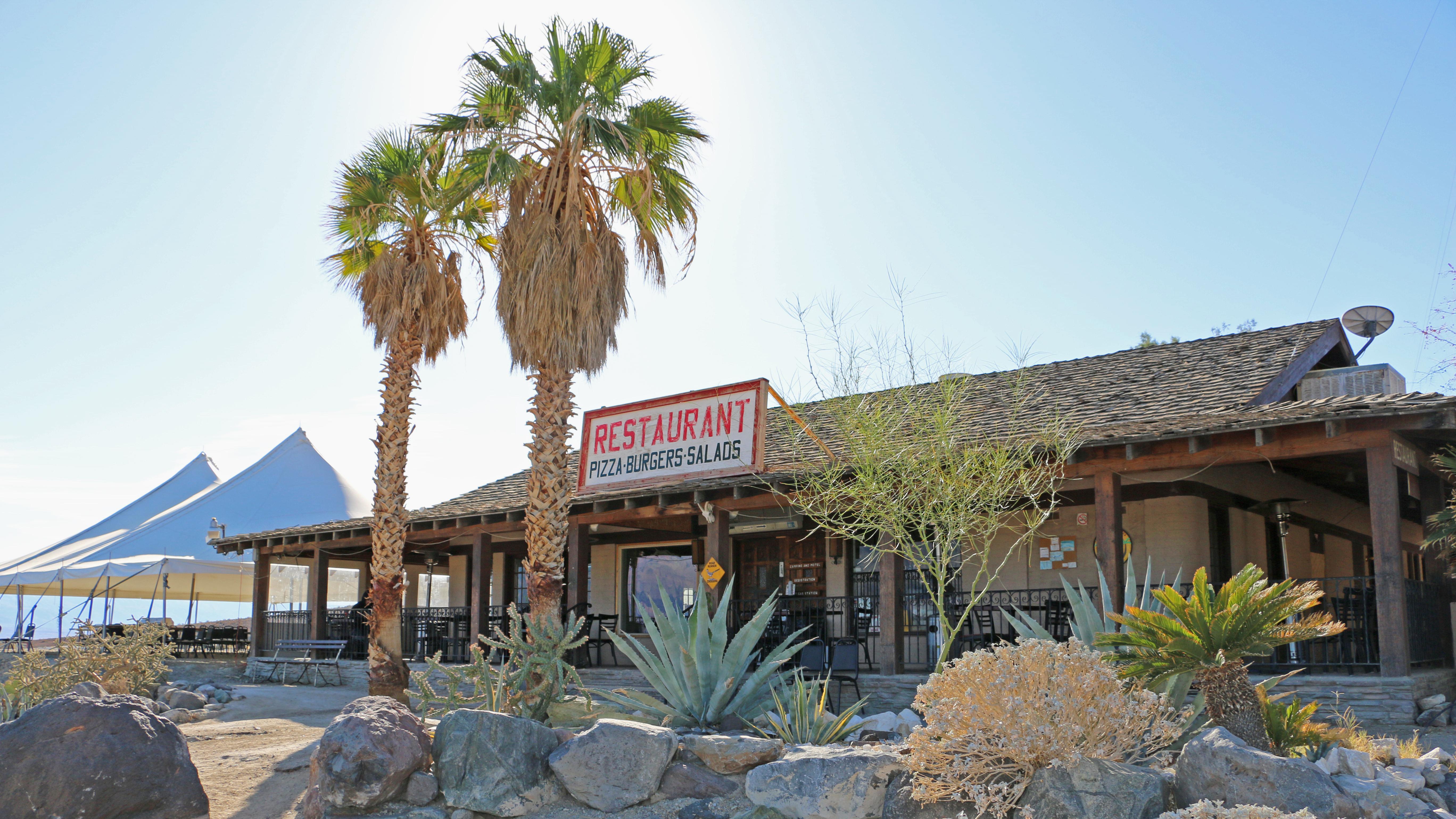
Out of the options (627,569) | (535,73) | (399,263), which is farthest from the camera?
(627,569)

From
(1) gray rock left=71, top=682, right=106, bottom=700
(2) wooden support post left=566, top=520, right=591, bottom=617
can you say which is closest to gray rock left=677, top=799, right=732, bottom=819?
(1) gray rock left=71, top=682, right=106, bottom=700

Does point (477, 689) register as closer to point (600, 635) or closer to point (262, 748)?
point (262, 748)

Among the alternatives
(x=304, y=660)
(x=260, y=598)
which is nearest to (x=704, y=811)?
(x=304, y=660)

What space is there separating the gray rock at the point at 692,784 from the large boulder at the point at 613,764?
61 millimetres

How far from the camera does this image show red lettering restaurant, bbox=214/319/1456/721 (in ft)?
31.7

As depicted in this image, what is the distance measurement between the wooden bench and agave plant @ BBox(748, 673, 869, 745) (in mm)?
11612

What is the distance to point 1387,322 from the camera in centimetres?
1367

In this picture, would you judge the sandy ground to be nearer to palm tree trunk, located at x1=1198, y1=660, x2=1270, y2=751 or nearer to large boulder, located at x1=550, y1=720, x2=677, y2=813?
large boulder, located at x1=550, y1=720, x2=677, y2=813

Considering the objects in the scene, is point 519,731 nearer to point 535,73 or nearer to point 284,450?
point 535,73

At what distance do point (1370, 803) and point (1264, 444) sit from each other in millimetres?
5171

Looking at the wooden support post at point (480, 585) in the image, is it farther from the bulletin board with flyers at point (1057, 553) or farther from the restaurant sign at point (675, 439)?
the bulletin board with flyers at point (1057, 553)

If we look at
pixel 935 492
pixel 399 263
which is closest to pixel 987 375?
pixel 935 492

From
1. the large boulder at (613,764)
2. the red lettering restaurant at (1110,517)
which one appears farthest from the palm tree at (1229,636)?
the red lettering restaurant at (1110,517)

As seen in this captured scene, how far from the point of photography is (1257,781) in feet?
17.4
